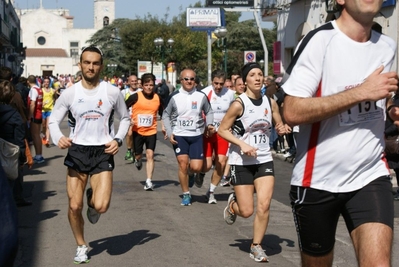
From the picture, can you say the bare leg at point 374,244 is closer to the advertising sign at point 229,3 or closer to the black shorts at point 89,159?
the black shorts at point 89,159

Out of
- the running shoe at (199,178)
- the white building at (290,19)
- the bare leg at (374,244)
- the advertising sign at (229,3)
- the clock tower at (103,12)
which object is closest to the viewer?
the bare leg at (374,244)

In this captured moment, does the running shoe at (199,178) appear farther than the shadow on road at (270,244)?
Yes

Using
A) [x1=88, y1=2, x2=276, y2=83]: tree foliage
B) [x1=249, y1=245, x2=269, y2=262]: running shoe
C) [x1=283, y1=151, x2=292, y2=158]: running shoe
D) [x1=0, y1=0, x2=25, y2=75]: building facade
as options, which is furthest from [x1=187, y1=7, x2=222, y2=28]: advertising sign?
[x1=249, y1=245, x2=269, y2=262]: running shoe

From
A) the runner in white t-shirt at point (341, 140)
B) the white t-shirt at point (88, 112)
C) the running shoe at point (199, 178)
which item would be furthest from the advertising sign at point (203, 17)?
the runner in white t-shirt at point (341, 140)

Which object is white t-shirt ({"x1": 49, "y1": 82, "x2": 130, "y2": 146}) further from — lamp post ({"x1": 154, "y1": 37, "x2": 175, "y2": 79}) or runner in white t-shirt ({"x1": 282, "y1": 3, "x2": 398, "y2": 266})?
lamp post ({"x1": 154, "y1": 37, "x2": 175, "y2": 79})

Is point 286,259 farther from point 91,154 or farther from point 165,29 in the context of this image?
point 165,29

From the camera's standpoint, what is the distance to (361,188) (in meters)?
4.40

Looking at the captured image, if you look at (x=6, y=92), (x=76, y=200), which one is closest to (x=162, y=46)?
(x=6, y=92)

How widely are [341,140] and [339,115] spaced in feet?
0.46

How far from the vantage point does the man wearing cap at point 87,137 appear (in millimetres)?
7949

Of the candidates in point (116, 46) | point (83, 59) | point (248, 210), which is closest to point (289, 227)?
point (248, 210)

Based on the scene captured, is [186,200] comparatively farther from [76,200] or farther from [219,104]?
[76,200]

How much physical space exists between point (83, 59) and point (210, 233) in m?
2.76

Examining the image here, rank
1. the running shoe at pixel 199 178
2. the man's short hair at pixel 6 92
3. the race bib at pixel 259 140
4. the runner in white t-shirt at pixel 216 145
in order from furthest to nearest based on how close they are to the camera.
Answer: the running shoe at pixel 199 178 → the runner in white t-shirt at pixel 216 145 → the man's short hair at pixel 6 92 → the race bib at pixel 259 140
